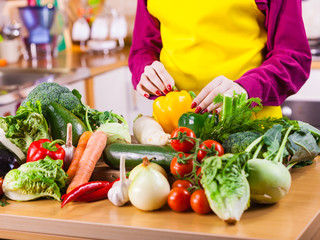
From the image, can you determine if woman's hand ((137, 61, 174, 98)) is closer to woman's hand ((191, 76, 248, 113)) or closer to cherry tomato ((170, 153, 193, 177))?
woman's hand ((191, 76, 248, 113))

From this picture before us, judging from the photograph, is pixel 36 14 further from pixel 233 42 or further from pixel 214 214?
pixel 214 214

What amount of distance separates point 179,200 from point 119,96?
2.43m

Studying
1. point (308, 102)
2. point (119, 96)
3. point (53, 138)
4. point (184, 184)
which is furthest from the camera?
point (119, 96)

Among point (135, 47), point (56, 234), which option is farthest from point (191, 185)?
point (135, 47)

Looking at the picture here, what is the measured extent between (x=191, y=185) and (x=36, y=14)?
2.63 m

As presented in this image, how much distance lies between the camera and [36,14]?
140 inches

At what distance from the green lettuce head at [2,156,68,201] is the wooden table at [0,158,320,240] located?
0.8 inches

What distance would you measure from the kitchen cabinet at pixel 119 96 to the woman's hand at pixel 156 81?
155 cm

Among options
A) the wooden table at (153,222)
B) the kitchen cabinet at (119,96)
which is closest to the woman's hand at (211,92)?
the wooden table at (153,222)

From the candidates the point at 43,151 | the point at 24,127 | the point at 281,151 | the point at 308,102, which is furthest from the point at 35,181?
the point at 308,102

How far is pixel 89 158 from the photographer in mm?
1378

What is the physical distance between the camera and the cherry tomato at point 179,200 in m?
1.14

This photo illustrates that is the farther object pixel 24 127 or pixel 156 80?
pixel 156 80

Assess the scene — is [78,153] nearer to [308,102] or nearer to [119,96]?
[308,102]
